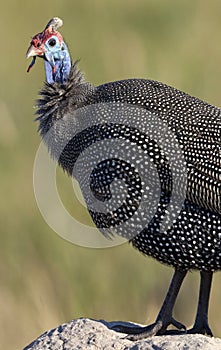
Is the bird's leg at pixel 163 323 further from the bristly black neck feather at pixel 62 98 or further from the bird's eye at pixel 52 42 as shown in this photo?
the bird's eye at pixel 52 42

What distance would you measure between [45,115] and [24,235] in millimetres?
1061

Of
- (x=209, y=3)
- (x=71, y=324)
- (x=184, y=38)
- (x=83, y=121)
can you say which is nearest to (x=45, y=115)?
(x=83, y=121)

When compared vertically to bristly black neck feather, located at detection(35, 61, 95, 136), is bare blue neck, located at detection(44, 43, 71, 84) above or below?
above

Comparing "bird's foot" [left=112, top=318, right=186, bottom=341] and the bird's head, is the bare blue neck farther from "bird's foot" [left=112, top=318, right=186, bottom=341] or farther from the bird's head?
"bird's foot" [left=112, top=318, right=186, bottom=341]

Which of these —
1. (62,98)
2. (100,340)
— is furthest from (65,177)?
(100,340)

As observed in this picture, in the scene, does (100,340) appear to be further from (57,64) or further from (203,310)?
(57,64)

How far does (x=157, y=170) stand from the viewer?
505 centimetres

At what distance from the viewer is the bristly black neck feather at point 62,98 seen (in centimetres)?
549

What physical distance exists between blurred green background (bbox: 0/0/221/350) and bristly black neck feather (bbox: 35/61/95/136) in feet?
3.16

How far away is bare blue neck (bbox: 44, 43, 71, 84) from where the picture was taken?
5559mm

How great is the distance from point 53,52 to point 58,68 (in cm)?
8

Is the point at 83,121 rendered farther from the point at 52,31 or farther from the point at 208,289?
the point at 208,289

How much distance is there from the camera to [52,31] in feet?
18.1

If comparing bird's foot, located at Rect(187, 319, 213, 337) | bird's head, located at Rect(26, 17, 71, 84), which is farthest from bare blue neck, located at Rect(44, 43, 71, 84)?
bird's foot, located at Rect(187, 319, 213, 337)
